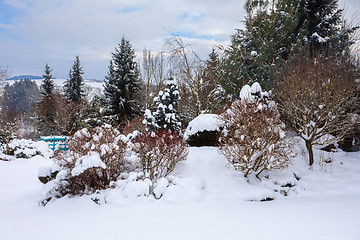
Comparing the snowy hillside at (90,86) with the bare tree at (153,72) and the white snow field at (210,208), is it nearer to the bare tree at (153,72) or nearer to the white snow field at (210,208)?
the bare tree at (153,72)

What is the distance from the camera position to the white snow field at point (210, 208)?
3373 millimetres

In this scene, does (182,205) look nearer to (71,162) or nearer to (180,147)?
(180,147)

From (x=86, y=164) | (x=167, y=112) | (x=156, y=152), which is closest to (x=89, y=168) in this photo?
(x=86, y=164)

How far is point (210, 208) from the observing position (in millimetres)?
4387

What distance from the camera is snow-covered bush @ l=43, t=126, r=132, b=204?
507 centimetres

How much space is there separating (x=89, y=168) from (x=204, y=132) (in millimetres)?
3725

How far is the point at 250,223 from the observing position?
142 inches

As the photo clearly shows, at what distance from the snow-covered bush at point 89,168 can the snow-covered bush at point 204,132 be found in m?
2.65

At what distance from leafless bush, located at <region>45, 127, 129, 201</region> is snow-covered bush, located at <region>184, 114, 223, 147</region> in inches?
104

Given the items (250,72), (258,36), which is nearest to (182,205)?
(250,72)

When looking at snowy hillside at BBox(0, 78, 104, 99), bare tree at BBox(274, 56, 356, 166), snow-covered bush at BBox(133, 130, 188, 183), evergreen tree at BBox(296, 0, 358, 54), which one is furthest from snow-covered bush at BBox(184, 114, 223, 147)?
snowy hillside at BBox(0, 78, 104, 99)

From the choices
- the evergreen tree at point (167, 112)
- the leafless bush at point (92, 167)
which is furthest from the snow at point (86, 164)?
the evergreen tree at point (167, 112)

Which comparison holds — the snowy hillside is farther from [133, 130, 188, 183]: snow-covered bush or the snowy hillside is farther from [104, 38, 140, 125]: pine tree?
[133, 130, 188, 183]: snow-covered bush

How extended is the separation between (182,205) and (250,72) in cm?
827
